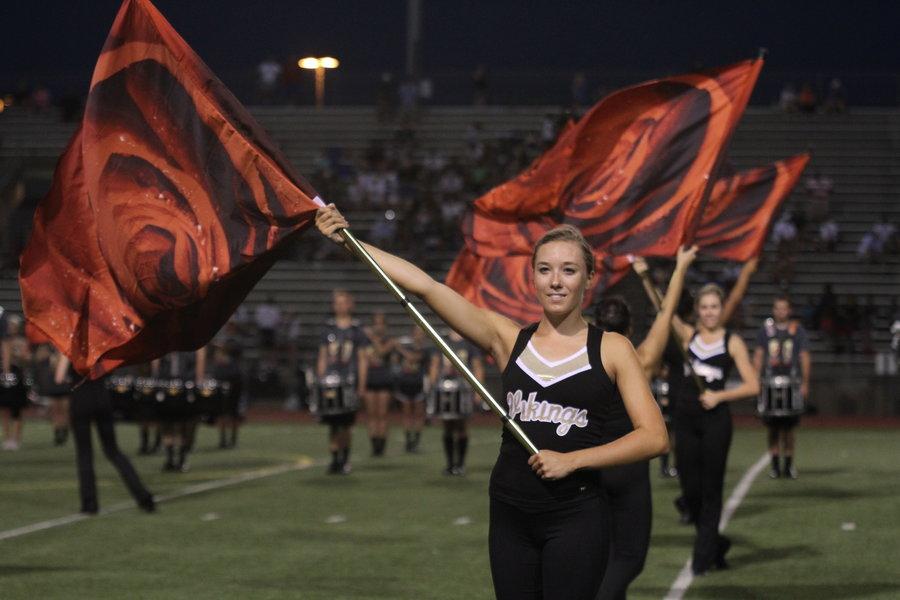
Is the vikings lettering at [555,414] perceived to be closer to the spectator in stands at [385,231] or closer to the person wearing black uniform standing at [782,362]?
the person wearing black uniform standing at [782,362]

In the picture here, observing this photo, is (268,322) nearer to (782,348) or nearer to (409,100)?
(409,100)

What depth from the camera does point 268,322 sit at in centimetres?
3250

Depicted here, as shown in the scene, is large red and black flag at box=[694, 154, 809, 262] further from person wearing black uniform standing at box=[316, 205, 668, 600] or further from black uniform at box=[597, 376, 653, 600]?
person wearing black uniform standing at box=[316, 205, 668, 600]

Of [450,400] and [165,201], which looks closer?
[165,201]

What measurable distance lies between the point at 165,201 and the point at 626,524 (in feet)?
9.07

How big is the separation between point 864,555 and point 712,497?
5.81 ft

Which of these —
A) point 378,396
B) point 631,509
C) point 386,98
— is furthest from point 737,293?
point 386,98

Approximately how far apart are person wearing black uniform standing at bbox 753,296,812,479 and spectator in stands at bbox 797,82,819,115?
22860mm

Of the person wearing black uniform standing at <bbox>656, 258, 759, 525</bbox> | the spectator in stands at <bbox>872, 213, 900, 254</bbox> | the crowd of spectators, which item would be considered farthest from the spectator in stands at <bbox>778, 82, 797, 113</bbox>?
the person wearing black uniform standing at <bbox>656, 258, 759, 525</bbox>

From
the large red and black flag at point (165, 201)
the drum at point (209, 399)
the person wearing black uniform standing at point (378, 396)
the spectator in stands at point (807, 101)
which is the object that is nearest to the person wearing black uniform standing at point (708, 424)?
the large red and black flag at point (165, 201)

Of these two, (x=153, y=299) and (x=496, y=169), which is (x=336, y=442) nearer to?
(x=153, y=299)

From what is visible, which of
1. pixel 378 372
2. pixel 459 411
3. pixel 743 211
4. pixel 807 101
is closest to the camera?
pixel 743 211

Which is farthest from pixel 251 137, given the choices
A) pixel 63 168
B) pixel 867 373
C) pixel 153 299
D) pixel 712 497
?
Result: pixel 867 373

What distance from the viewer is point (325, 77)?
42562mm
